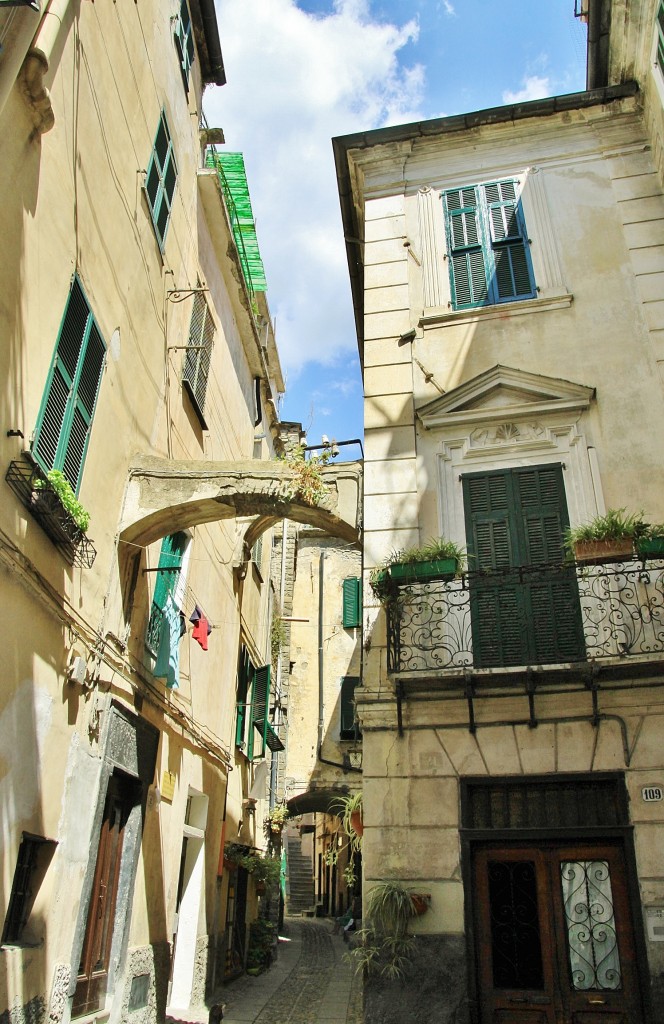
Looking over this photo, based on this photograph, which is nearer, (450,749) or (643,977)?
(643,977)

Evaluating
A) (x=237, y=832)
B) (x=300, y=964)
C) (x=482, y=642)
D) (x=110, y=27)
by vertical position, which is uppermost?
(x=110, y=27)

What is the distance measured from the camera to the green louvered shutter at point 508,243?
1017cm

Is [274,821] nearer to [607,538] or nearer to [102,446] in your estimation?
[102,446]

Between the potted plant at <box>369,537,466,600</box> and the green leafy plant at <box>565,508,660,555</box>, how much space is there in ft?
3.74

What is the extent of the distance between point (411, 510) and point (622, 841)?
4.02 m

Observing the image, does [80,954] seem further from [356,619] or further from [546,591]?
[356,619]

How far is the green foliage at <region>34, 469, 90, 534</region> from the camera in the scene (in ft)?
19.0

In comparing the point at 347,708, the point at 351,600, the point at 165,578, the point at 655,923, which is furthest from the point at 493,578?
the point at 347,708

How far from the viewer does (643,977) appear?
6.20 m

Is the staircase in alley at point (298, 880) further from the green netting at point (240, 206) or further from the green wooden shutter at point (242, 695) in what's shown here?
the green netting at point (240, 206)

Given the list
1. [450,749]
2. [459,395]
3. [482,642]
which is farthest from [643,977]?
[459,395]

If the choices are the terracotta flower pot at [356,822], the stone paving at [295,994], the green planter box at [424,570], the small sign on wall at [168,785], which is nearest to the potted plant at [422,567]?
the green planter box at [424,570]

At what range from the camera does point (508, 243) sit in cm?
1057

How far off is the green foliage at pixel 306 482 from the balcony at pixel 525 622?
1435mm
